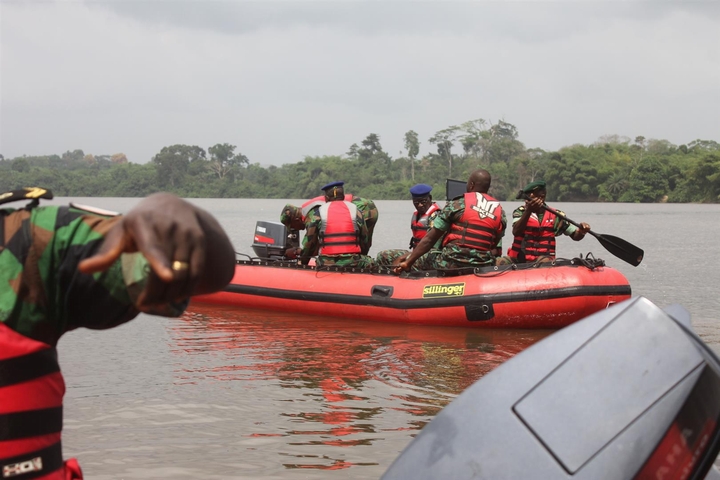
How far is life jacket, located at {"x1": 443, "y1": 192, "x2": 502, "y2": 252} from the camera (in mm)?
8453

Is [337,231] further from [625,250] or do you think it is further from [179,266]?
[179,266]

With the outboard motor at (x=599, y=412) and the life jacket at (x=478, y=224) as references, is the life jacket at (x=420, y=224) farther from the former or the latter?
the outboard motor at (x=599, y=412)

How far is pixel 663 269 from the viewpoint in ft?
54.7

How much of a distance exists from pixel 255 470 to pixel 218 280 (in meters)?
3.53

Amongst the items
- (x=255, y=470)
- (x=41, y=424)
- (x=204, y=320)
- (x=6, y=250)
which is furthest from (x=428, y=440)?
(x=204, y=320)

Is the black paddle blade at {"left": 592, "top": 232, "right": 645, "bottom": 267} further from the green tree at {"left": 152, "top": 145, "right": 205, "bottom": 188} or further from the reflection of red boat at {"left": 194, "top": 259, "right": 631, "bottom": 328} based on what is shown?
the green tree at {"left": 152, "top": 145, "right": 205, "bottom": 188}

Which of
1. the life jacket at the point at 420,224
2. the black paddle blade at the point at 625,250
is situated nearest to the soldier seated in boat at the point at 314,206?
the life jacket at the point at 420,224

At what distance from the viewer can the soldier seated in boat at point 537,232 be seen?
911 cm

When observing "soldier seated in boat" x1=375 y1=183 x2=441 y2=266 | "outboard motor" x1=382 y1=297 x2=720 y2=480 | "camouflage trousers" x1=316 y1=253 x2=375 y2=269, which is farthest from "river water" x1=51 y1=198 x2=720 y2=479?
"outboard motor" x1=382 y1=297 x2=720 y2=480

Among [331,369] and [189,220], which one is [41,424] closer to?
[189,220]

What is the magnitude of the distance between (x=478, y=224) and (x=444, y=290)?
2.54ft

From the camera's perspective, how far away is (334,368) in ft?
22.4

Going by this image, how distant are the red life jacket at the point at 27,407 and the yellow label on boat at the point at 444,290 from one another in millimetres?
7295

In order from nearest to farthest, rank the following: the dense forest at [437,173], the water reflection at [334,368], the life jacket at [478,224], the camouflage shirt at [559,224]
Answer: the water reflection at [334,368]
the life jacket at [478,224]
the camouflage shirt at [559,224]
the dense forest at [437,173]
